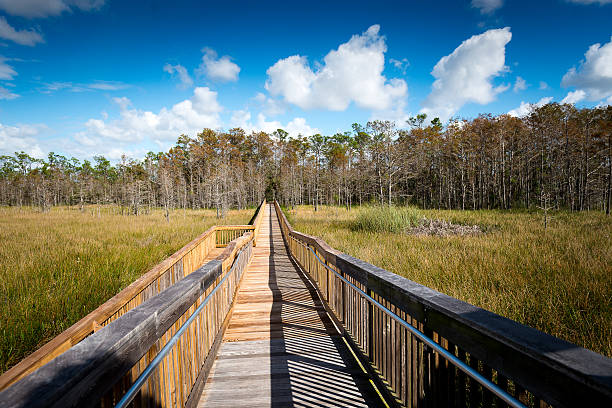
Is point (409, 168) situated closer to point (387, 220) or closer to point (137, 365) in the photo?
point (387, 220)

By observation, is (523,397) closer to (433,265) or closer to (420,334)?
(420,334)

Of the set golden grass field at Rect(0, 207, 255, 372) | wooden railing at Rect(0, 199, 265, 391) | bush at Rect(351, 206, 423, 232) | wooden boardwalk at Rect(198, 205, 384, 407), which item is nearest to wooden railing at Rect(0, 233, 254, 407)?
wooden boardwalk at Rect(198, 205, 384, 407)

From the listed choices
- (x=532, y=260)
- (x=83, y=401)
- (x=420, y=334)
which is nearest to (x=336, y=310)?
(x=420, y=334)

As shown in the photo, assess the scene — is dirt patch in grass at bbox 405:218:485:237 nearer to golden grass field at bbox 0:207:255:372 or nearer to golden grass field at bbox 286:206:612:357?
golden grass field at bbox 286:206:612:357

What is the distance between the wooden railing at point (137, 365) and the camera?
80 cm

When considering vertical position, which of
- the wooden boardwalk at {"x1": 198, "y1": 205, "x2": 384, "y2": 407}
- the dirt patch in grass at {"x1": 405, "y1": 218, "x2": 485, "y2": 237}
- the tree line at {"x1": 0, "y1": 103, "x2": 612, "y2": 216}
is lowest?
the wooden boardwalk at {"x1": 198, "y1": 205, "x2": 384, "y2": 407}

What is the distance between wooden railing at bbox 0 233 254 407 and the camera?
2.62ft

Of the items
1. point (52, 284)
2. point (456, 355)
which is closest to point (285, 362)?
point (456, 355)

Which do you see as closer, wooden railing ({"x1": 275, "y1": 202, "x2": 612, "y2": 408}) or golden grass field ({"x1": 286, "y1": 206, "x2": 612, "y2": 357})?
wooden railing ({"x1": 275, "y1": 202, "x2": 612, "y2": 408})

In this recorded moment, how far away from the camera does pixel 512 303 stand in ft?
13.9

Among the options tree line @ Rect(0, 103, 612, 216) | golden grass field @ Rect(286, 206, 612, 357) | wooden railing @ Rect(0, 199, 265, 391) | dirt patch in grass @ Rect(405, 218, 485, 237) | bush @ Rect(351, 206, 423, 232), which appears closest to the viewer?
wooden railing @ Rect(0, 199, 265, 391)

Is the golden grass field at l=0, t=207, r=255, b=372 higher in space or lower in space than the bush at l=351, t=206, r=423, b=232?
lower

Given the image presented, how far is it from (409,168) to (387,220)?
14.1m

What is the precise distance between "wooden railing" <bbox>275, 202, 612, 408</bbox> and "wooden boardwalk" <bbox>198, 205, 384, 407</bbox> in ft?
0.98
